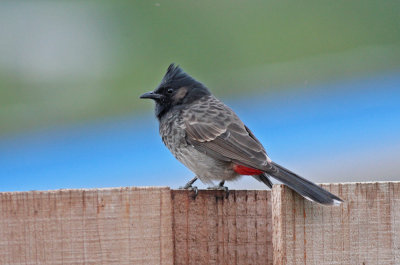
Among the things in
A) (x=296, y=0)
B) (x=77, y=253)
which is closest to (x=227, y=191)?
(x=77, y=253)

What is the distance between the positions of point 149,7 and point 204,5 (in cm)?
94

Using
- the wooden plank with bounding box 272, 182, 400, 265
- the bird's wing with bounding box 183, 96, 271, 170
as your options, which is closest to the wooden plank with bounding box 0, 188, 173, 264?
the wooden plank with bounding box 272, 182, 400, 265

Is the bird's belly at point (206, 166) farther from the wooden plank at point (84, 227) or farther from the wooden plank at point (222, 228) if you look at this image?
the wooden plank at point (84, 227)

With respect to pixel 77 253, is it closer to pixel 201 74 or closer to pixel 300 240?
pixel 300 240

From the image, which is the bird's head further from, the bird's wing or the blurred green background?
the blurred green background

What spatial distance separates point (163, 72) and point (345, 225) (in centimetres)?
708

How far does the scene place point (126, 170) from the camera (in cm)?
1026

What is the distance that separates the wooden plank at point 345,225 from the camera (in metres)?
2.60

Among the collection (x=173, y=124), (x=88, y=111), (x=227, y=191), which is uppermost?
(x=88, y=111)

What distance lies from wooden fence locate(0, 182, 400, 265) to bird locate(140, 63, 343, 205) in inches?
34.8

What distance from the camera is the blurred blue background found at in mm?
10031

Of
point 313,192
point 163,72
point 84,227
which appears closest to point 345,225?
point 313,192

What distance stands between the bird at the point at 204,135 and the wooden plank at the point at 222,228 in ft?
2.62

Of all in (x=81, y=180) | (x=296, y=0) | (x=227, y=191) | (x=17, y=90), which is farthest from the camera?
(x=296, y=0)
